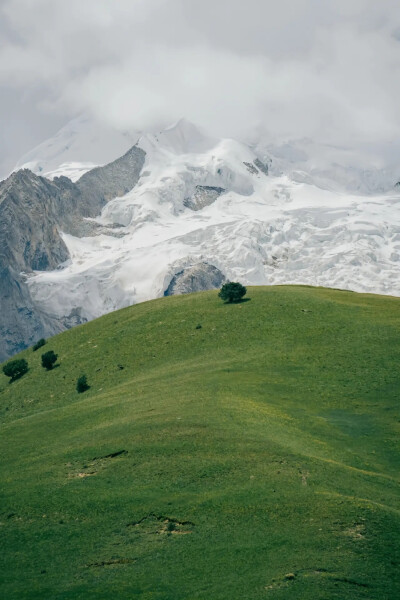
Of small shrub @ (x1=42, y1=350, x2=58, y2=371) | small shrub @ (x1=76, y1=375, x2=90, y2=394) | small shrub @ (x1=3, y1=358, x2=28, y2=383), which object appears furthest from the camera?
small shrub @ (x1=3, y1=358, x2=28, y2=383)

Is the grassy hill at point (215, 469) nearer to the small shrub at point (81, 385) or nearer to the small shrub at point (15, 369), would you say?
the small shrub at point (81, 385)

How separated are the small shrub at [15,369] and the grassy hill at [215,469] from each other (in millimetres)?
3915

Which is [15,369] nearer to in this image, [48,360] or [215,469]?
[48,360]

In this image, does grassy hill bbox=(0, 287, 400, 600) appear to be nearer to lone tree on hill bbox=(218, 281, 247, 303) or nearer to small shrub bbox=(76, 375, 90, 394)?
small shrub bbox=(76, 375, 90, 394)

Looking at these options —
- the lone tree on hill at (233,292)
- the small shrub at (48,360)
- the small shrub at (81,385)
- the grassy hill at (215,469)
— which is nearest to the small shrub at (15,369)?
the small shrub at (48,360)

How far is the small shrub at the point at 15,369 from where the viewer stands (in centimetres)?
7731

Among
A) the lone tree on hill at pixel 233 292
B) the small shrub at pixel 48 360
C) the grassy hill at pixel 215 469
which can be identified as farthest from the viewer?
the lone tree on hill at pixel 233 292

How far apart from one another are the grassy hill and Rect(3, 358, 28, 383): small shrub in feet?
12.8

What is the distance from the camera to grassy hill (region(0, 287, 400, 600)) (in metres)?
26.8

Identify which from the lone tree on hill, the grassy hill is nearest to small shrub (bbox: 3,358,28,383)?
the grassy hill

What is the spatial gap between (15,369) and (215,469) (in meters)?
47.0

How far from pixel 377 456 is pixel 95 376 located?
111 feet

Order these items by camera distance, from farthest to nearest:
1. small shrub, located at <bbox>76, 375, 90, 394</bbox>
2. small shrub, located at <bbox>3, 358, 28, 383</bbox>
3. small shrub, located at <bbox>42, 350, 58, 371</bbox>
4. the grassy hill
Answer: small shrub, located at <bbox>3, 358, 28, 383</bbox>, small shrub, located at <bbox>42, 350, 58, 371</bbox>, small shrub, located at <bbox>76, 375, 90, 394</bbox>, the grassy hill

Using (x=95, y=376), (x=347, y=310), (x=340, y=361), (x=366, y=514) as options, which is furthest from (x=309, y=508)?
(x=347, y=310)
